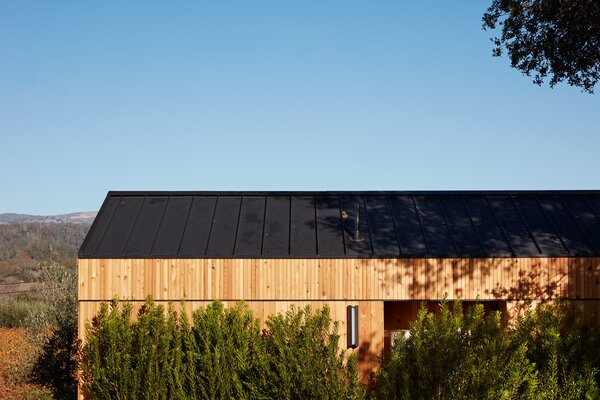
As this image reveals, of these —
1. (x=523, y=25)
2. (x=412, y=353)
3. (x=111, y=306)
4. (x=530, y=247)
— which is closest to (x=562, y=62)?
(x=523, y=25)

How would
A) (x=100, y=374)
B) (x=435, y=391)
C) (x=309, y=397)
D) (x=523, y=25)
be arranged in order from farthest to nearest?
(x=523, y=25) → (x=100, y=374) → (x=309, y=397) → (x=435, y=391)

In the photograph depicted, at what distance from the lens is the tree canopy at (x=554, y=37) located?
13.4 meters

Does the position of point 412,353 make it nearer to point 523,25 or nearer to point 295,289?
point 295,289

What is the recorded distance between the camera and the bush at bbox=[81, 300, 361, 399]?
34.7ft

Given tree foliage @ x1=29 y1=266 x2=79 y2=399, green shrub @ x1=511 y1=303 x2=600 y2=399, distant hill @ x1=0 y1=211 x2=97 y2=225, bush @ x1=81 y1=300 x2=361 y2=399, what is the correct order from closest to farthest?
1. green shrub @ x1=511 y1=303 x2=600 y2=399
2. bush @ x1=81 y1=300 x2=361 y2=399
3. tree foliage @ x1=29 y1=266 x2=79 y2=399
4. distant hill @ x1=0 y1=211 x2=97 y2=225

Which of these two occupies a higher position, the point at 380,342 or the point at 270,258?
the point at 270,258

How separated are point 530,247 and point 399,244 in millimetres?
2212

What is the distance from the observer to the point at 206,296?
12273 mm

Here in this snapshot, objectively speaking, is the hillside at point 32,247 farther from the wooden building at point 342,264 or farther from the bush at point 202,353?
the bush at point 202,353

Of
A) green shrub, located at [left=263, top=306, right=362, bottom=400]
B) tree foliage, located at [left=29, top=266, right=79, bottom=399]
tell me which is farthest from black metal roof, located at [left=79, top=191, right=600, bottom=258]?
tree foliage, located at [left=29, top=266, right=79, bottom=399]

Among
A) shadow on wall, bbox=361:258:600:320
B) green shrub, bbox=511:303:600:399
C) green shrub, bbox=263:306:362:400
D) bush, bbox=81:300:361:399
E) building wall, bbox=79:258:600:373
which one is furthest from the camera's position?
shadow on wall, bbox=361:258:600:320

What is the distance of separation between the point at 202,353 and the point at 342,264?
2673mm

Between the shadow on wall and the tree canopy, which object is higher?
the tree canopy

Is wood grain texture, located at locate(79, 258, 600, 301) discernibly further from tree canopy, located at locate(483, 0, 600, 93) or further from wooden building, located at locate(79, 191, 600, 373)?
tree canopy, located at locate(483, 0, 600, 93)
